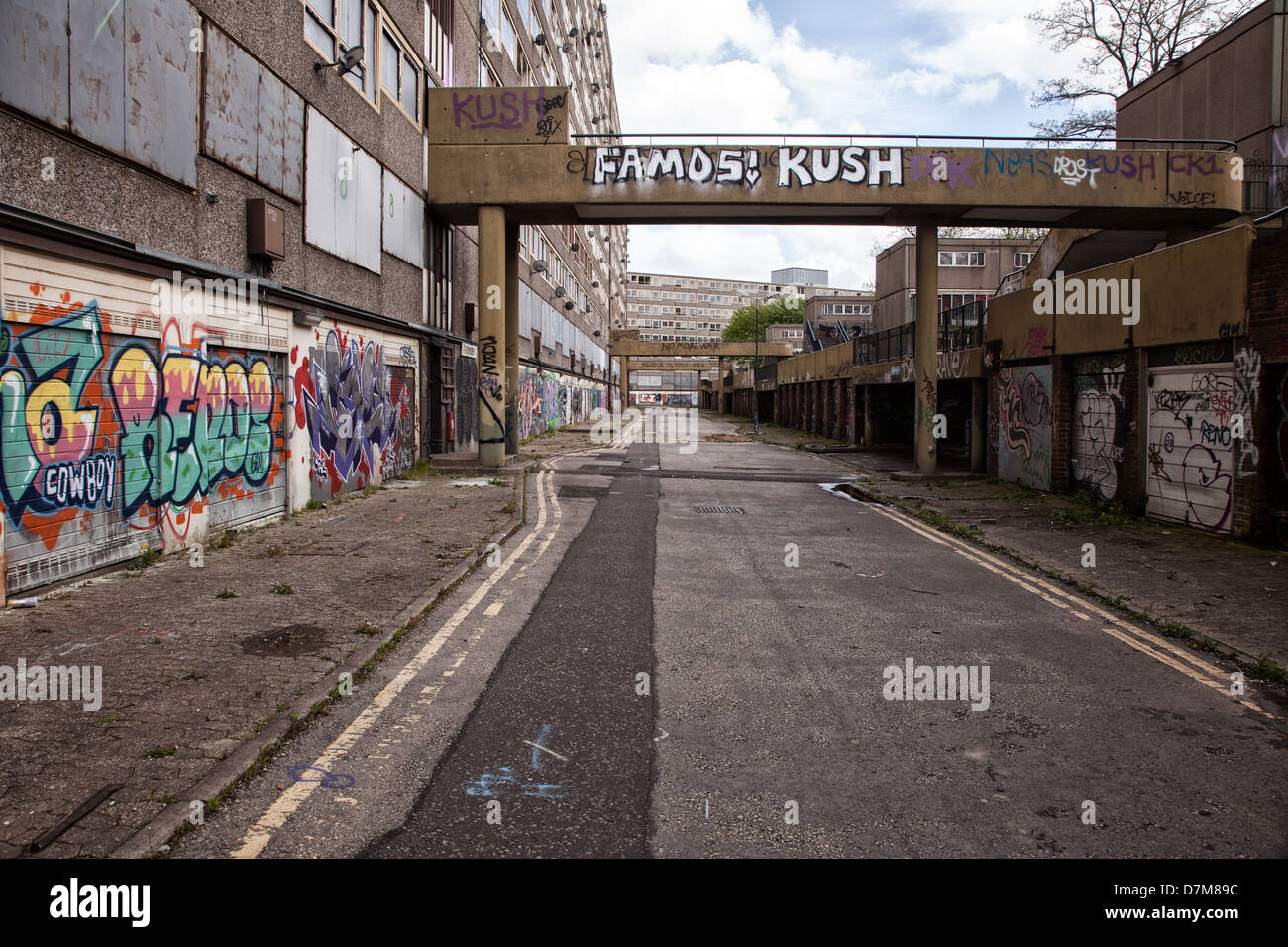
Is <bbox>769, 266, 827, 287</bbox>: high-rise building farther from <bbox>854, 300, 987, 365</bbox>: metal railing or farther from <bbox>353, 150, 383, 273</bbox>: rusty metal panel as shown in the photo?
<bbox>353, 150, 383, 273</bbox>: rusty metal panel

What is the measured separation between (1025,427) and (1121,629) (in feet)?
36.9

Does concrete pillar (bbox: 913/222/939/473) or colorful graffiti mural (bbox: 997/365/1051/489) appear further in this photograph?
concrete pillar (bbox: 913/222/939/473)

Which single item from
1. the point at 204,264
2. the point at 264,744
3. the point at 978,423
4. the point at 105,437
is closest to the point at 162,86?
the point at 204,264

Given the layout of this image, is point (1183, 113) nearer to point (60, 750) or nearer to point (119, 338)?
point (119, 338)

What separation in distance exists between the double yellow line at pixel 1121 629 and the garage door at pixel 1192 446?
3503mm

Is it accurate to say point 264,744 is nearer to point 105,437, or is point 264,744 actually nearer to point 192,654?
point 192,654

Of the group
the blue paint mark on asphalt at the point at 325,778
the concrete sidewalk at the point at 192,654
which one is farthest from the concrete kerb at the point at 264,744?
the blue paint mark on asphalt at the point at 325,778

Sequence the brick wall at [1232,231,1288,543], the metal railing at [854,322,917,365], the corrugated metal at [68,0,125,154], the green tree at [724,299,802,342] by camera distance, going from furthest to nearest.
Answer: the green tree at [724,299,802,342], the metal railing at [854,322,917,365], the brick wall at [1232,231,1288,543], the corrugated metal at [68,0,125,154]

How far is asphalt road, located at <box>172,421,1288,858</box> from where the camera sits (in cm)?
362

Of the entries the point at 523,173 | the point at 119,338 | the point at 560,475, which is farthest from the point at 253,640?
the point at 523,173

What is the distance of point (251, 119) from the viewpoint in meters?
11.6

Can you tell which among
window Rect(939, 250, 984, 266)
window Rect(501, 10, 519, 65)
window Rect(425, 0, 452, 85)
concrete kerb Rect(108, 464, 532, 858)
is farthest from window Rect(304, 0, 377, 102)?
window Rect(939, 250, 984, 266)

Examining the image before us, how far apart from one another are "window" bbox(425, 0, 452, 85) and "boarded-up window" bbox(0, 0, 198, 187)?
11.5 meters

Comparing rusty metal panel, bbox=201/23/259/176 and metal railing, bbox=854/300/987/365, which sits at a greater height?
rusty metal panel, bbox=201/23/259/176
